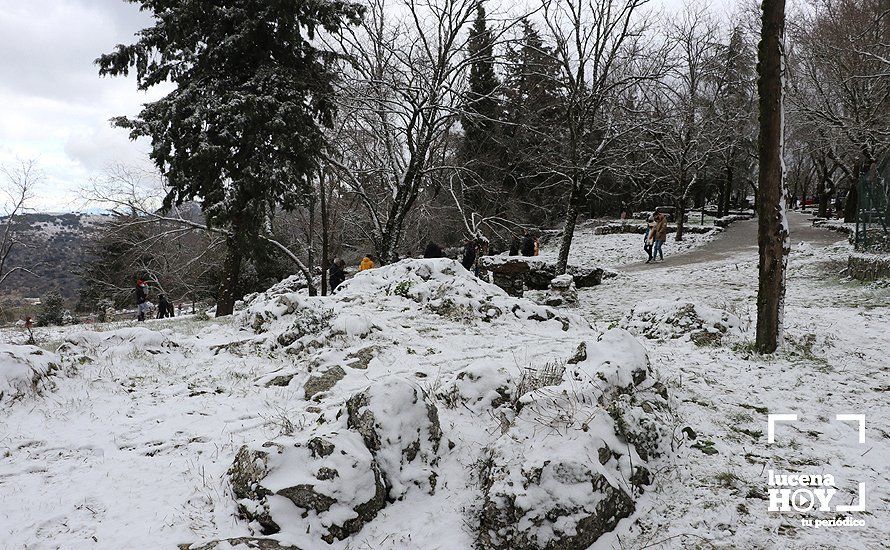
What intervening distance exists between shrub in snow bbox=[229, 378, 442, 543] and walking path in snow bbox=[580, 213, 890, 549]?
1614mm

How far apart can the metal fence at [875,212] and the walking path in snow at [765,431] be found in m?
4.47

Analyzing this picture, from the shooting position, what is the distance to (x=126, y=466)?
156 inches

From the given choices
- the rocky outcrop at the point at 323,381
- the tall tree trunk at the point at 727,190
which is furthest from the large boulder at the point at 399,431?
the tall tree trunk at the point at 727,190

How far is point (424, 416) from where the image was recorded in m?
3.97

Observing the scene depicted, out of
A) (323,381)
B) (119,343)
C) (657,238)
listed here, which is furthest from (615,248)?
(119,343)

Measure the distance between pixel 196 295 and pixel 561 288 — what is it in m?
28.7

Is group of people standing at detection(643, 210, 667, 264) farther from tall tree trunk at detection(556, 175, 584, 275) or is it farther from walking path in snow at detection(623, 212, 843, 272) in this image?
tall tree trunk at detection(556, 175, 584, 275)

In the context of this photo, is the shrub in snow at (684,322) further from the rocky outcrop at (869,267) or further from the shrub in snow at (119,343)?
the shrub in snow at (119,343)

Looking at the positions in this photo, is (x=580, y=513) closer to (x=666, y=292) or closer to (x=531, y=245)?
(x=666, y=292)

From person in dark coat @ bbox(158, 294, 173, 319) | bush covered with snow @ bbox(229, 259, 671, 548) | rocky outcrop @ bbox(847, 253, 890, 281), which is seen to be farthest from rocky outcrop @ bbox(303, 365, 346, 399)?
person in dark coat @ bbox(158, 294, 173, 319)

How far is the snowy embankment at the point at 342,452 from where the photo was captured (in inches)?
124

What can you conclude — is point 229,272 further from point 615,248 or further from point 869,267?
point 615,248

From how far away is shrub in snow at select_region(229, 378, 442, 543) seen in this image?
3.17 metres

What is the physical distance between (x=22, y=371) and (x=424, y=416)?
17.1 ft
